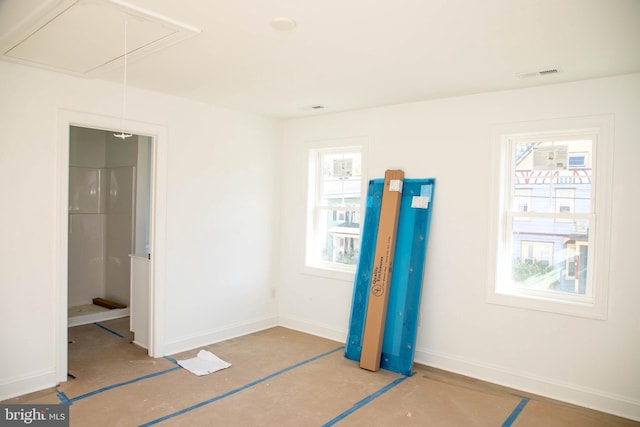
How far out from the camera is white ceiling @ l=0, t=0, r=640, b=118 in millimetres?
2289

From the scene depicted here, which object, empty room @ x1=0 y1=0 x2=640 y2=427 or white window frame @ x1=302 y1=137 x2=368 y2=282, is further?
white window frame @ x1=302 y1=137 x2=368 y2=282

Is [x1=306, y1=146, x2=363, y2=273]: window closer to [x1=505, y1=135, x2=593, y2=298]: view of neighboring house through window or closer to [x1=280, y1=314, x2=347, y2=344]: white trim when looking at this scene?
[x1=280, y1=314, x2=347, y2=344]: white trim

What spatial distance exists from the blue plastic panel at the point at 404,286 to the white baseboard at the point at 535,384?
0.32 metres

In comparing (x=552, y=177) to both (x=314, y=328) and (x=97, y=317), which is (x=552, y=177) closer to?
(x=314, y=328)

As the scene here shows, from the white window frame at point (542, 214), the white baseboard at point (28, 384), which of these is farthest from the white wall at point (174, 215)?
the white window frame at point (542, 214)

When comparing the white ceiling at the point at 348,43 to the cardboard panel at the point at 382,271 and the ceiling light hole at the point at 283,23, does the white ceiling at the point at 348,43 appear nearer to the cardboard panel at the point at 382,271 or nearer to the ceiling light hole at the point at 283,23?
the ceiling light hole at the point at 283,23

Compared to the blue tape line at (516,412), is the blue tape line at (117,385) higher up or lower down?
lower down

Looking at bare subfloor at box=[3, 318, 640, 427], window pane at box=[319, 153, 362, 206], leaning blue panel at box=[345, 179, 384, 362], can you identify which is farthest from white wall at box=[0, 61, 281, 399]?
leaning blue panel at box=[345, 179, 384, 362]

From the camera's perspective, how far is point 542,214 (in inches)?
148

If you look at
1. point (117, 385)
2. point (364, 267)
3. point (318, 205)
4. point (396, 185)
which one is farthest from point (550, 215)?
point (117, 385)

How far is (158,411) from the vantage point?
3189mm

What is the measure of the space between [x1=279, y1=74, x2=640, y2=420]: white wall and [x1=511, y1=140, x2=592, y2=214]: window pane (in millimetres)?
255

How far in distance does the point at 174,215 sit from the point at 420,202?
2.45 metres

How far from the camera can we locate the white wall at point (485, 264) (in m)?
3.31
